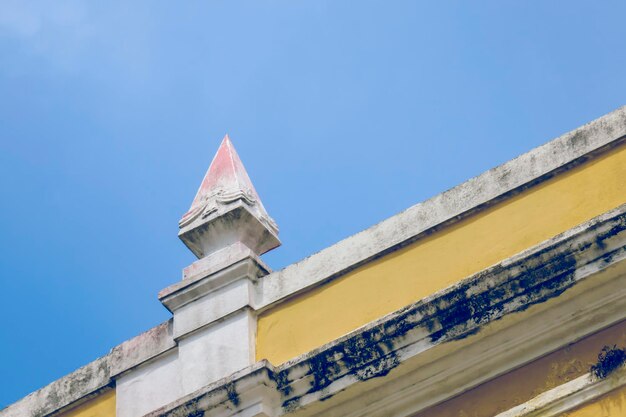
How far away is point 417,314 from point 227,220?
1762mm

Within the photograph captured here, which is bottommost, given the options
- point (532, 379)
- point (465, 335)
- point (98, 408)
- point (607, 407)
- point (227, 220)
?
point (607, 407)

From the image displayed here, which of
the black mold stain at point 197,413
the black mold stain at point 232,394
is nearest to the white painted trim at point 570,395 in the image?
the black mold stain at point 232,394

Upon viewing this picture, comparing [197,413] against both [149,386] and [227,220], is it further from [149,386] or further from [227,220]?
[227,220]

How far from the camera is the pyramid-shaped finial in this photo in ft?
25.6

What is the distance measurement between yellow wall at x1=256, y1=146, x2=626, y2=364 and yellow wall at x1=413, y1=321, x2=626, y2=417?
25.9 inches

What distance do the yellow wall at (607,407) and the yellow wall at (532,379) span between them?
0.18 metres

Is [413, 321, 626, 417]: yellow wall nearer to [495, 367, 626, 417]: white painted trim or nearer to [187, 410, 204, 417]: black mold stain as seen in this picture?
[495, 367, 626, 417]: white painted trim

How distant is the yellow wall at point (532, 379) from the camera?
20.3 ft

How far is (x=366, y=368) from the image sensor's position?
6.59 metres

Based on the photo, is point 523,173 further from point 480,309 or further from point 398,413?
point 398,413

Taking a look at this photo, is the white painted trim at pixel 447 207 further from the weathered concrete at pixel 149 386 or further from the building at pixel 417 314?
the weathered concrete at pixel 149 386

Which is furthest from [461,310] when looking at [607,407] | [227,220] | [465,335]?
[227,220]

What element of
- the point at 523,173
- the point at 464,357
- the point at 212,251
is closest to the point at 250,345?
the point at 212,251

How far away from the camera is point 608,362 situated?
20.0ft
